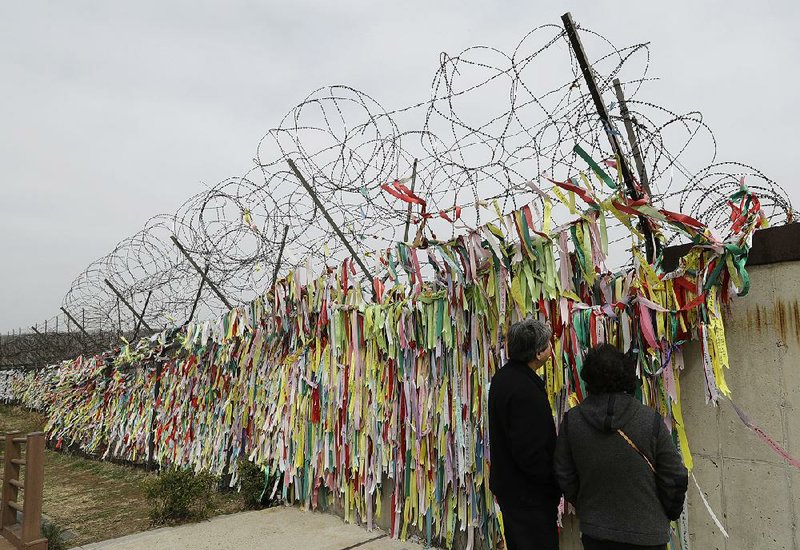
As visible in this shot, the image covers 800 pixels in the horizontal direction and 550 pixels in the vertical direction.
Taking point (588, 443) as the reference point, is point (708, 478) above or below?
below

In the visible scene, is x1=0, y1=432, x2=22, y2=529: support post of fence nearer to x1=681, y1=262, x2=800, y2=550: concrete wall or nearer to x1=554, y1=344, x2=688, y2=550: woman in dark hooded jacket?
x1=554, y1=344, x2=688, y2=550: woman in dark hooded jacket

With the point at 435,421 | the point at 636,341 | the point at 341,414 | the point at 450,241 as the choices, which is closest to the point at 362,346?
the point at 341,414

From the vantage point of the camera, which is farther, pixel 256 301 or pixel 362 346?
pixel 256 301

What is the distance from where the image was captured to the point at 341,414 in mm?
4254

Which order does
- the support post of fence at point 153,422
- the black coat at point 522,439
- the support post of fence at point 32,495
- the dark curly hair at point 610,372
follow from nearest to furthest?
the dark curly hair at point 610,372
the black coat at point 522,439
the support post of fence at point 32,495
the support post of fence at point 153,422

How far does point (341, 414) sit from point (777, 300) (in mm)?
2983

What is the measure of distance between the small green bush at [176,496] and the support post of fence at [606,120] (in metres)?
3.92

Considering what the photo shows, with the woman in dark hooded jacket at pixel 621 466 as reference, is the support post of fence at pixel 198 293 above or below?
above

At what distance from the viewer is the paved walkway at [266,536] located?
12.3 feet

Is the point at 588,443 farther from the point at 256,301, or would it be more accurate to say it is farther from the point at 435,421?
the point at 256,301

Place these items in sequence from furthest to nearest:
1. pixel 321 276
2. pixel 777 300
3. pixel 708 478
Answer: pixel 321 276
pixel 708 478
pixel 777 300

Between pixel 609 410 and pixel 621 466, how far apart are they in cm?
19

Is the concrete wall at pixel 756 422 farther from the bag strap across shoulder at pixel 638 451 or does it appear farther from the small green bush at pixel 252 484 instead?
the small green bush at pixel 252 484

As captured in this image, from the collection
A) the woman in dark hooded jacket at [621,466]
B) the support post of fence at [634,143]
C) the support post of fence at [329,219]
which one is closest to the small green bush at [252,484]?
the support post of fence at [329,219]
